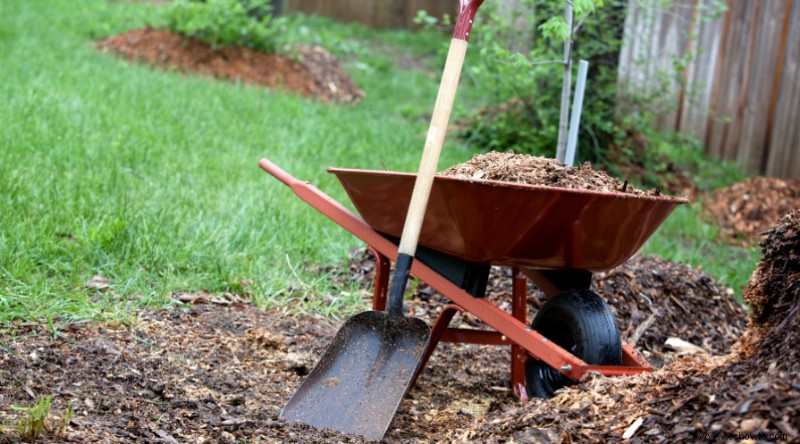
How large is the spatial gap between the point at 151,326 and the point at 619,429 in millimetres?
1799

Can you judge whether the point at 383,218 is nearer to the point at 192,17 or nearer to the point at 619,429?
the point at 619,429

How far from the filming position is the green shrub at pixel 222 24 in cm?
901

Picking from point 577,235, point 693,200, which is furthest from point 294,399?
point 693,200

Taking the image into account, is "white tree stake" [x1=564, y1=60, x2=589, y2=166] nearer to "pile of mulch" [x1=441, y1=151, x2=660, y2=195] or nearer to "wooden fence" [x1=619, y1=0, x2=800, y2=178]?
"pile of mulch" [x1=441, y1=151, x2=660, y2=195]

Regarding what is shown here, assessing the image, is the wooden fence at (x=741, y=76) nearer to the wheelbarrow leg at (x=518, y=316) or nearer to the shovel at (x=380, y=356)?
the wheelbarrow leg at (x=518, y=316)

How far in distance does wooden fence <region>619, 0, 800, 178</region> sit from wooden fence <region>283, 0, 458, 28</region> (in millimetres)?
7778

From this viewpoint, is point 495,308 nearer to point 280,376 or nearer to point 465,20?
point 280,376

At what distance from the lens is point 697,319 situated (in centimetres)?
394

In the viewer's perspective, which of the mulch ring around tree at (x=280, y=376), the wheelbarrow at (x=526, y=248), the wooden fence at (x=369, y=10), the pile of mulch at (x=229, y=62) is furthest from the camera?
the wooden fence at (x=369, y=10)

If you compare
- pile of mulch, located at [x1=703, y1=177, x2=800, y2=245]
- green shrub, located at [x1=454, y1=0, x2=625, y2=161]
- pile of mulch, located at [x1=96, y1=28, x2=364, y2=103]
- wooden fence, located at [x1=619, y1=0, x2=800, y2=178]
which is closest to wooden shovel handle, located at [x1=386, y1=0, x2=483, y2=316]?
green shrub, located at [x1=454, y1=0, x2=625, y2=161]

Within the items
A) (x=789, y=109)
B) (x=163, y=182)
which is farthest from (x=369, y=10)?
(x=163, y=182)

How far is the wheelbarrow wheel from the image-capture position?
2559 mm

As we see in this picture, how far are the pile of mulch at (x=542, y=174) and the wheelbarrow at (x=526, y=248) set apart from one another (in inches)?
5.5

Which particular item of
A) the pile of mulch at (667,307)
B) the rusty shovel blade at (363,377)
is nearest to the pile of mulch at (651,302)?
the pile of mulch at (667,307)
